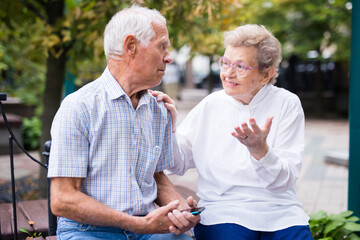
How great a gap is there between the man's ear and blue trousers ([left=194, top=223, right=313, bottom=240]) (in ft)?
3.35

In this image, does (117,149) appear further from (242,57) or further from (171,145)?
(242,57)

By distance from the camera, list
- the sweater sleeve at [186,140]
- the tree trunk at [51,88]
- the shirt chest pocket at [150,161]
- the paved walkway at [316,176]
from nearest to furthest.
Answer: the shirt chest pocket at [150,161] < the sweater sleeve at [186,140] < the tree trunk at [51,88] < the paved walkway at [316,176]

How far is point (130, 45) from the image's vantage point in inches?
78.4

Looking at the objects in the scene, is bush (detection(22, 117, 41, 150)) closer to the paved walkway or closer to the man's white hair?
the paved walkway

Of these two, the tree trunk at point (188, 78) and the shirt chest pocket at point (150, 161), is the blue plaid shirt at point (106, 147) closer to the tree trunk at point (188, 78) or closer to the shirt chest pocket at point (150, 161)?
the shirt chest pocket at point (150, 161)

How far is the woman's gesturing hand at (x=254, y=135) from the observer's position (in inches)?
79.0

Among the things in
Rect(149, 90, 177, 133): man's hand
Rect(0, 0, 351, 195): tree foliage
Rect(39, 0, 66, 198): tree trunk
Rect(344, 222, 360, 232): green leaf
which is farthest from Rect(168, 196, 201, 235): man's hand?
→ Rect(39, 0, 66, 198): tree trunk

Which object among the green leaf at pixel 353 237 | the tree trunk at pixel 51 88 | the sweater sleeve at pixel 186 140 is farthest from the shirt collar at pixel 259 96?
the tree trunk at pixel 51 88

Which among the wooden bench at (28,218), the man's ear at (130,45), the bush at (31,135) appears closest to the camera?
the man's ear at (130,45)

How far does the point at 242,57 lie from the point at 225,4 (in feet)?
5.69

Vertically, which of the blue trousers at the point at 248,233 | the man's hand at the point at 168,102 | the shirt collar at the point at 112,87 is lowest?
the blue trousers at the point at 248,233

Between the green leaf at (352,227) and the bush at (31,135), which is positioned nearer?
the green leaf at (352,227)

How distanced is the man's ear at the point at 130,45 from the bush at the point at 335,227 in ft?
6.83

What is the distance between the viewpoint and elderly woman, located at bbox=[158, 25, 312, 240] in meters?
2.31
